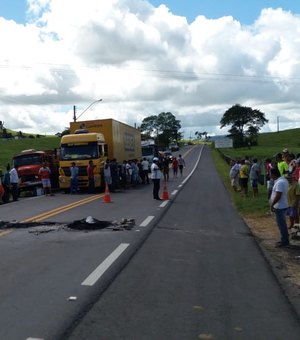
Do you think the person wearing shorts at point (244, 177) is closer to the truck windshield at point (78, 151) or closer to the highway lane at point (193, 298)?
the truck windshield at point (78, 151)

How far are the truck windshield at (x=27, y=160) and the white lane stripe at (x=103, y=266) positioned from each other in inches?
756

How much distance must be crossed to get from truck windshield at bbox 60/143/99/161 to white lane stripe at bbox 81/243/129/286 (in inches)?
644

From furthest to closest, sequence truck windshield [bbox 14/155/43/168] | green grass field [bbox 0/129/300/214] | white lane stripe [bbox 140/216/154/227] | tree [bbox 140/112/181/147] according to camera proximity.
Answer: tree [bbox 140/112/181/147] < truck windshield [bbox 14/155/43/168] < green grass field [bbox 0/129/300/214] < white lane stripe [bbox 140/216/154/227]

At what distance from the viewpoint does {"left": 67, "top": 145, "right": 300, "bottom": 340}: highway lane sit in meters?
4.96

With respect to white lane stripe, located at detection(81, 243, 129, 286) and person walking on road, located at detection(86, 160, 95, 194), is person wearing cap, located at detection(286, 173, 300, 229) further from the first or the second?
person walking on road, located at detection(86, 160, 95, 194)

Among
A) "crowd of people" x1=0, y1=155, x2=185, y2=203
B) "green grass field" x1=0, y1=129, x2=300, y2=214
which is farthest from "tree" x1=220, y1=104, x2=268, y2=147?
"crowd of people" x1=0, y1=155, x2=185, y2=203

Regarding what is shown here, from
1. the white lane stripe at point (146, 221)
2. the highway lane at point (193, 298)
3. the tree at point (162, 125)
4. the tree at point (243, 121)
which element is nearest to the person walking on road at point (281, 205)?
the highway lane at point (193, 298)

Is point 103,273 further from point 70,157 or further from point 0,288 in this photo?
point 70,157

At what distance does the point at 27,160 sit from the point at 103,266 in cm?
2130

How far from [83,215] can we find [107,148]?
44.0ft

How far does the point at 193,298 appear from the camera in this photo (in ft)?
20.1

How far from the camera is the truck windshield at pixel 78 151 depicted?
25656mm

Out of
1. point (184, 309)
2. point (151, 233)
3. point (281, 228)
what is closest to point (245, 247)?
point (281, 228)

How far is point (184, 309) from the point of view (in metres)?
5.67
